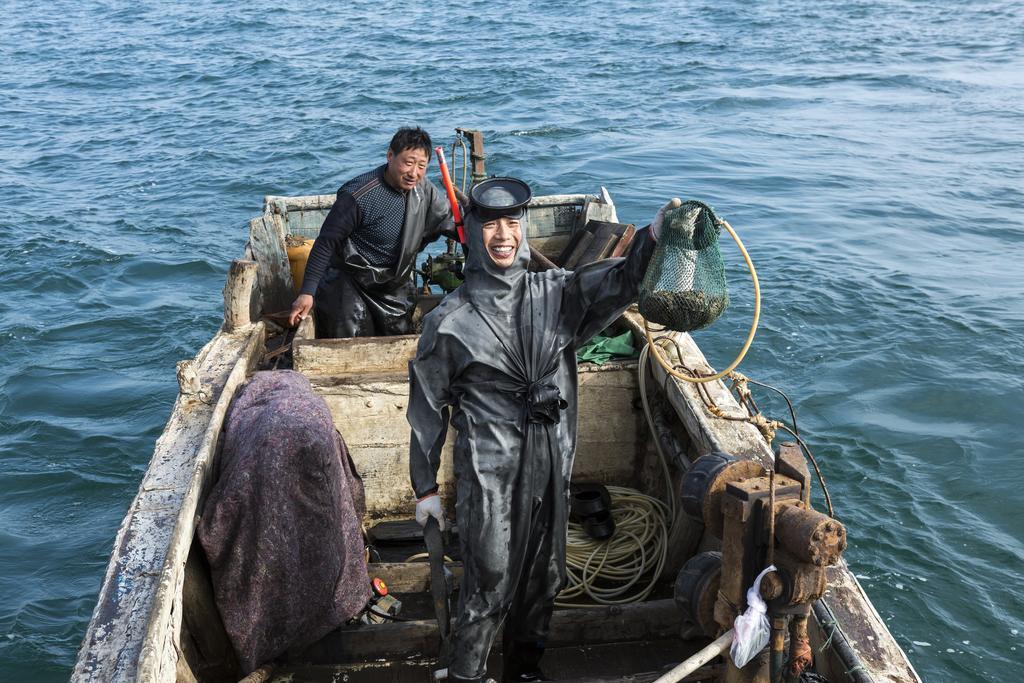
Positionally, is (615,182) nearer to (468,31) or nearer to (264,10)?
(468,31)

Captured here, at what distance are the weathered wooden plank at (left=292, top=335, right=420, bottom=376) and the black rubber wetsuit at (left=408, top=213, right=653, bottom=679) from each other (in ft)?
6.42

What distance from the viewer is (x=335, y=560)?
14.4 feet

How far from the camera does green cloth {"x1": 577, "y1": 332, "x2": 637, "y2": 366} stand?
19.3 feet

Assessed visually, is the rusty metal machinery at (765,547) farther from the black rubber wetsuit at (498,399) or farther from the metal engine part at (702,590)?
the black rubber wetsuit at (498,399)

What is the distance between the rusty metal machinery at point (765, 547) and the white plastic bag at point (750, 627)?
0.10 ft

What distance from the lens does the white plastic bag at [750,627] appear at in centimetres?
304

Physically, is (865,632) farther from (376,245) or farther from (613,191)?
(613,191)

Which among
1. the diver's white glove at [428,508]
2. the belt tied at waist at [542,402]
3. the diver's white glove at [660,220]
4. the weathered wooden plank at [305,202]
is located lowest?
the diver's white glove at [428,508]

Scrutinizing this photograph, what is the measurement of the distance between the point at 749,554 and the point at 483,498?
1.15 metres

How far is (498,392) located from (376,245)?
2704 millimetres

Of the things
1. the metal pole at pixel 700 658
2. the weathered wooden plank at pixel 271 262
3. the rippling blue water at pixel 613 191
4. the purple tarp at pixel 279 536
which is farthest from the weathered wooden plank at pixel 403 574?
the weathered wooden plank at pixel 271 262

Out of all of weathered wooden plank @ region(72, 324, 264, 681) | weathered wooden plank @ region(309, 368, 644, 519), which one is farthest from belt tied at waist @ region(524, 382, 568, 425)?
weathered wooden plank @ region(309, 368, 644, 519)

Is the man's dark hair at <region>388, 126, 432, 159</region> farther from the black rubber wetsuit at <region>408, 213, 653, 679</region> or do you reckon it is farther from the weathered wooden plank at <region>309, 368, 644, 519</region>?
the black rubber wetsuit at <region>408, 213, 653, 679</region>

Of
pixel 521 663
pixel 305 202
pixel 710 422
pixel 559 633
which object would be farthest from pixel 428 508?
pixel 305 202
